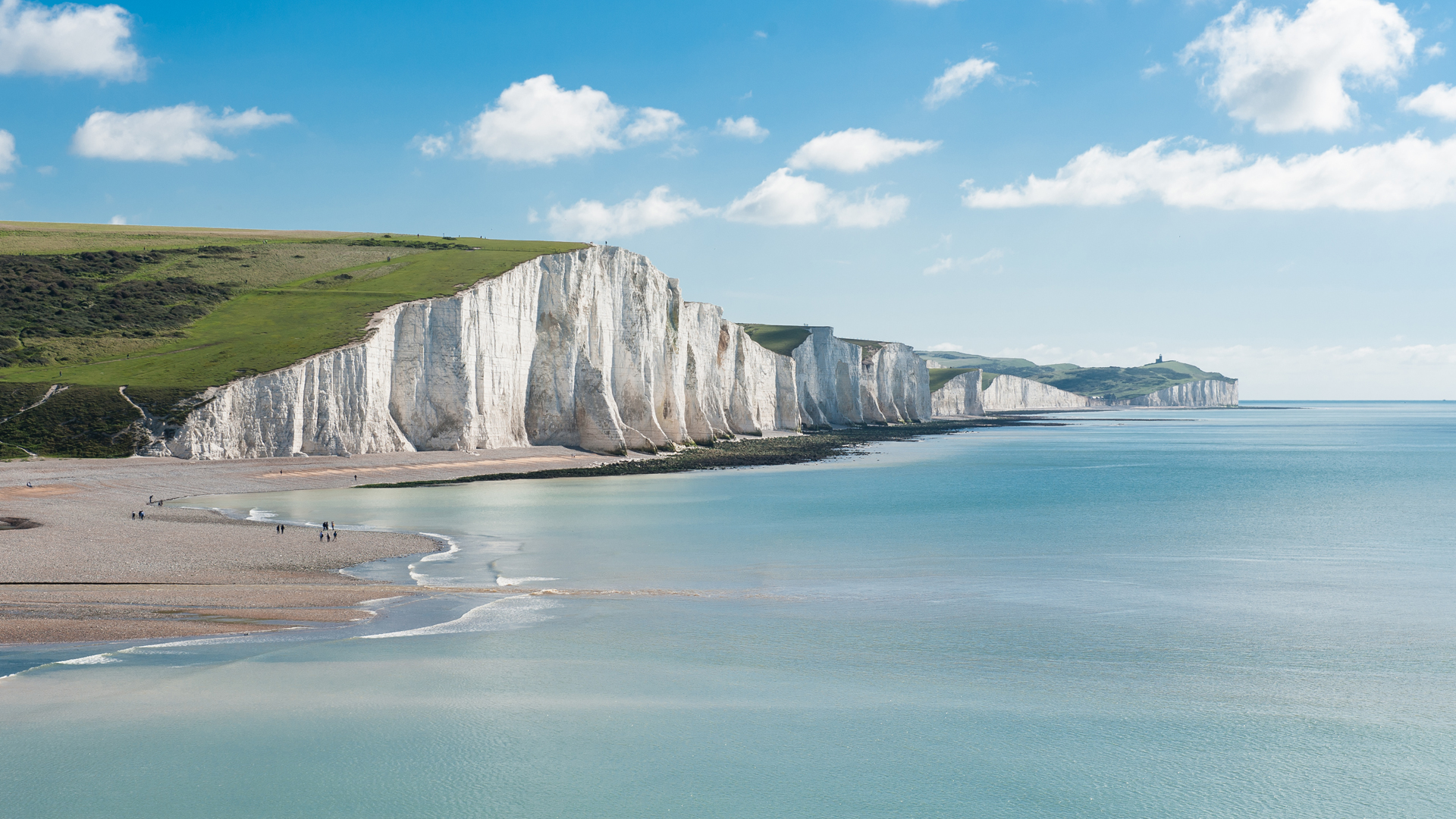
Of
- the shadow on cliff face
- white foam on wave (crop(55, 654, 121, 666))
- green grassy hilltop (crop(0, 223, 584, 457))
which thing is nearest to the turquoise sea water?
white foam on wave (crop(55, 654, 121, 666))

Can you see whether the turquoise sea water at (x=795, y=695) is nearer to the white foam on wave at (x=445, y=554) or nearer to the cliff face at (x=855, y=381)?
the white foam on wave at (x=445, y=554)

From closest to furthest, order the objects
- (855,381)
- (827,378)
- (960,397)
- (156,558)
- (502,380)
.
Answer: (156,558)
(502,380)
(827,378)
(855,381)
(960,397)

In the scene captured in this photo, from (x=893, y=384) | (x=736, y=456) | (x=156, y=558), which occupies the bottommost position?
(x=156, y=558)

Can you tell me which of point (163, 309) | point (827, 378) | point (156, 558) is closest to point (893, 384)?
point (827, 378)

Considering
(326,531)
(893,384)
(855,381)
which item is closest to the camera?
(326,531)

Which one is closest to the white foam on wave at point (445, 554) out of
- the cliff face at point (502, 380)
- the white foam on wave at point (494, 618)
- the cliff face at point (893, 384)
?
the white foam on wave at point (494, 618)

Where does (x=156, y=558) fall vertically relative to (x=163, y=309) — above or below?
below

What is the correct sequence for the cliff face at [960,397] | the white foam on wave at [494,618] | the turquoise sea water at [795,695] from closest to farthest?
the turquoise sea water at [795,695] → the white foam on wave at [494,618] → the cliff face at [960,397]

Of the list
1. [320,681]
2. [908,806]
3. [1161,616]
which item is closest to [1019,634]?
[1161,616]

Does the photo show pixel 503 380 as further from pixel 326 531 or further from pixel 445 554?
pixel 445 554
